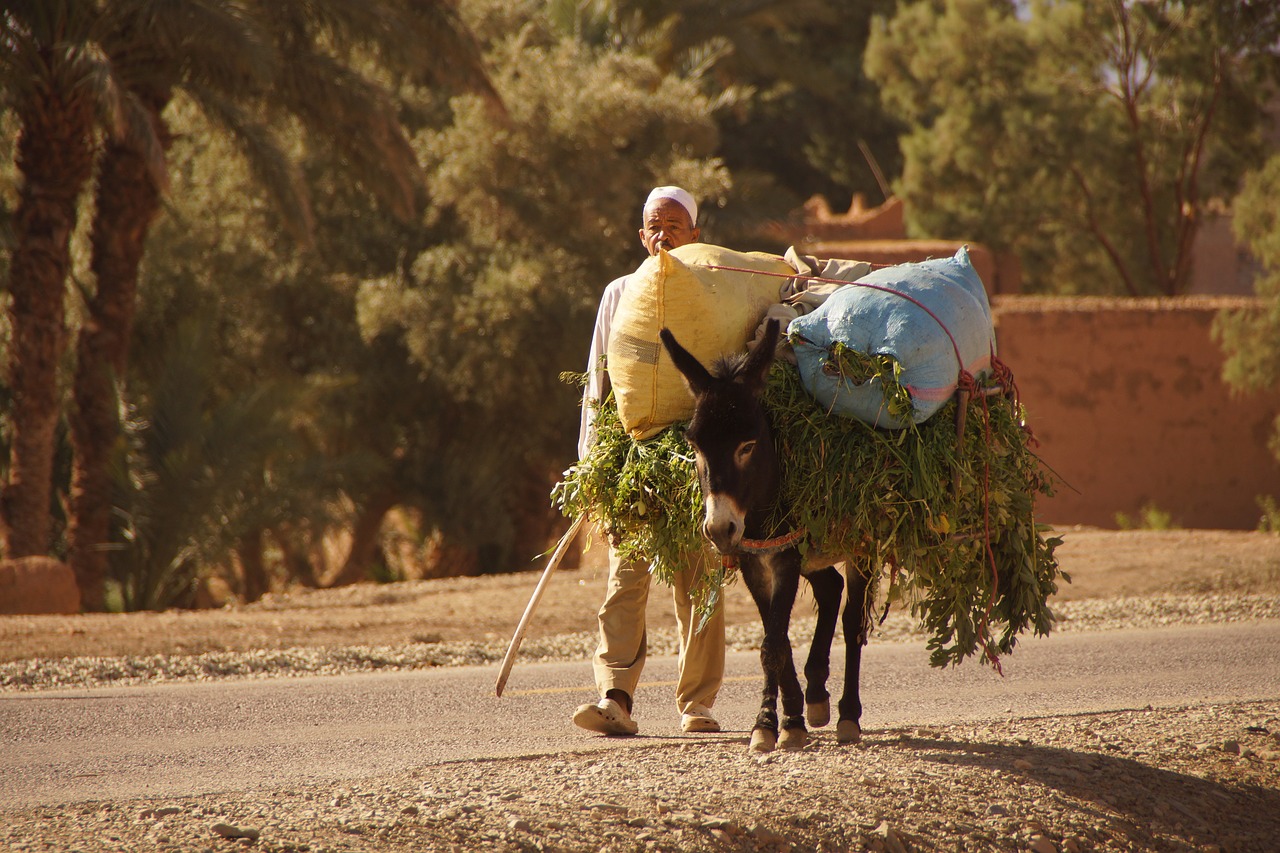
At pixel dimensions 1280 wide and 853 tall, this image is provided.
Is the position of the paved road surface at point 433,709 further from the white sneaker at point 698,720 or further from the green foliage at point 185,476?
the green foliage at point 185,476

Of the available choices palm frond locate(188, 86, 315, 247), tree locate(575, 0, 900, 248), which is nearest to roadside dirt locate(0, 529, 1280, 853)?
palm frond locate(188, 86, 315, 247)

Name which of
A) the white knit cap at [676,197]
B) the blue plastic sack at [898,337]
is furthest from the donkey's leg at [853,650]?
the white knit cap at [676,197]

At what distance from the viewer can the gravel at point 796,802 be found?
430 cm

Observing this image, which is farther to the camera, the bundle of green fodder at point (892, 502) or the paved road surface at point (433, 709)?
the paved road surface at point (433, 709)

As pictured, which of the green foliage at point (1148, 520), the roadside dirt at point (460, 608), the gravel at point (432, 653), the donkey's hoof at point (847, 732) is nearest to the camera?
the donkey's hoof at point (847, 732)

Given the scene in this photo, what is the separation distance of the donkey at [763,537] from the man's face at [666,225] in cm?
116

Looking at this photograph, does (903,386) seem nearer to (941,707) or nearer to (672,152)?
(941,707)

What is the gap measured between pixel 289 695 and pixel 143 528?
8089mm

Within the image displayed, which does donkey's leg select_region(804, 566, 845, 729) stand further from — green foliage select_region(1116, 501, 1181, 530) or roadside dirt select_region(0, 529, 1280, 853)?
green foliage select_region(1116, 501, 1181, 530)

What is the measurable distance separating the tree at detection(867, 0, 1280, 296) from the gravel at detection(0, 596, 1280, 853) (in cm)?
2149

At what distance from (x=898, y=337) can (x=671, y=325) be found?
0.88 meters

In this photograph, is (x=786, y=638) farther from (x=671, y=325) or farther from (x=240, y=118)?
(x=240, y=118)

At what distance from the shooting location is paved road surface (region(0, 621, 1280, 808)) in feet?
18.2

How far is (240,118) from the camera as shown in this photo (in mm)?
14953
